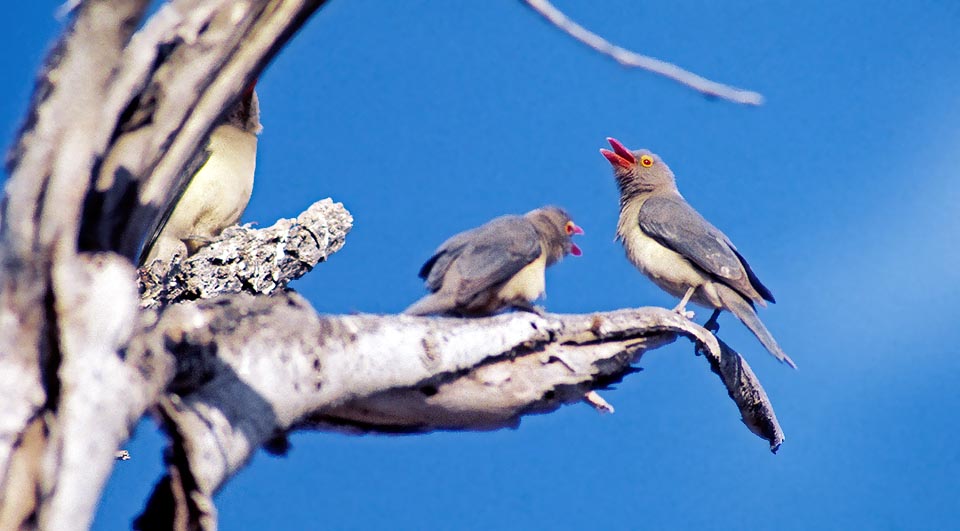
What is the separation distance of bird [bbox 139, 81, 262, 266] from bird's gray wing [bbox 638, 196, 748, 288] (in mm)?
2882

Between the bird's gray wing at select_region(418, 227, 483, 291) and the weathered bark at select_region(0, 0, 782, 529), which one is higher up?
the bird's gray wing at select_region(418, 227, 483, 291)

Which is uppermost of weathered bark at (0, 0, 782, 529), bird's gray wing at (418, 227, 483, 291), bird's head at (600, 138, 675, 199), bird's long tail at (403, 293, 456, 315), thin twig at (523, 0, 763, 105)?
bird's head at (600, 138, 675, 199)

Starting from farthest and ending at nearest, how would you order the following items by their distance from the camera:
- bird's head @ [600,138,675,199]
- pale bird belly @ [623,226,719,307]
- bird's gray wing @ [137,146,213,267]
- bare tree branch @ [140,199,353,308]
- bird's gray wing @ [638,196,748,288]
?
bird's head @ [600,138,675,199], bird's gray wing @ [137,146,213,267], pale bird belly @ [623,226,719,307], bird's gray wing @ [638,196,748,288], bare tree branch @ [140,199,353,308]

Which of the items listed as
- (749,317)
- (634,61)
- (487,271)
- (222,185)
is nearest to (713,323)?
(749,317)

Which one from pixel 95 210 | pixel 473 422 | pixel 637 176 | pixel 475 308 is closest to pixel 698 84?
pixel 95 210

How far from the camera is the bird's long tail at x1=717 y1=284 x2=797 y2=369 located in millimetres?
6200

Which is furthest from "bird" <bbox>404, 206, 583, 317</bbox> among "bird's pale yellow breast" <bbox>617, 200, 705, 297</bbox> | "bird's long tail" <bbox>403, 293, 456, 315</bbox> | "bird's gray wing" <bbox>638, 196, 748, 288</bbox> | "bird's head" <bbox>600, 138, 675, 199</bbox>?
"bird's head" <bbox>600, 138, 675, 199</bbox>

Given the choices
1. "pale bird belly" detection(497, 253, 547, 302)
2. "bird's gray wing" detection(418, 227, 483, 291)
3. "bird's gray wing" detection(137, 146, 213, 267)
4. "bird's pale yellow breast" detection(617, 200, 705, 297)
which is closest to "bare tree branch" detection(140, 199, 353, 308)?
"bird's gray wing" detection(137, 146, 213, 267)

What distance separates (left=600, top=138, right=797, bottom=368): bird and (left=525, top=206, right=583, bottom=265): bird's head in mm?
478

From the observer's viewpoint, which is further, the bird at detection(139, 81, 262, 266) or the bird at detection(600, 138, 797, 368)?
the bird at detection(139, 81, 262, 266)

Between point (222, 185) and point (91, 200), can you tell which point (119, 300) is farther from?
point (222, 185)

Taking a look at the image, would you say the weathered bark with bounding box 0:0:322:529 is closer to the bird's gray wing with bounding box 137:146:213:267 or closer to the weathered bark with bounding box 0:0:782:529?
the weathered bark with bounding box 0:0:782:529

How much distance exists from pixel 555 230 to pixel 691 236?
0.89m

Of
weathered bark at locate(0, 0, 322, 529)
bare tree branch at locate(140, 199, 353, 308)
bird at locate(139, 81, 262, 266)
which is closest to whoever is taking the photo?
weathered bark at locate(0, 0, 322, 529)
